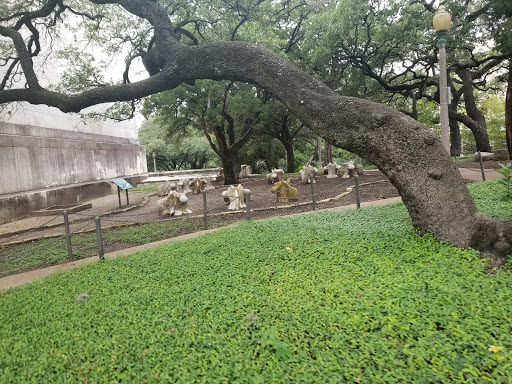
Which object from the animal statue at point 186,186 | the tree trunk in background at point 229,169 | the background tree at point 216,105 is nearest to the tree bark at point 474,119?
the background tree at point 216,105

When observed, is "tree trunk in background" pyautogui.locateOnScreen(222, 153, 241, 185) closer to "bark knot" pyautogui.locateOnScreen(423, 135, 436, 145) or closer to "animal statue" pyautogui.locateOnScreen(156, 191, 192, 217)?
"animal statue" pyautogui.locateOnScreen(156, 191, 192, 217)

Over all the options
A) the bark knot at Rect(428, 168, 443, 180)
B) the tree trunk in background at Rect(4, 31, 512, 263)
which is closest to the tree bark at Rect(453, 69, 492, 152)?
the tree trunk in background at Rect(4, 31, 512, 263)

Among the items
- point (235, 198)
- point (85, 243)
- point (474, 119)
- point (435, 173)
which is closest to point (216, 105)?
point (235, 198)

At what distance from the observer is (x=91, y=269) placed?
545 cm

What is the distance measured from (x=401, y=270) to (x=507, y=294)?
99cm

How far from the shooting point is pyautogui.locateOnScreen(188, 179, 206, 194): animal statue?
1766 cm

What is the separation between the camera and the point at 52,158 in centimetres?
1486

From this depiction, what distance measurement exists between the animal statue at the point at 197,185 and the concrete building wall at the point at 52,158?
215 inches

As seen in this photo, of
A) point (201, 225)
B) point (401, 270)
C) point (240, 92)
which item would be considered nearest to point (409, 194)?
point (401, 270)

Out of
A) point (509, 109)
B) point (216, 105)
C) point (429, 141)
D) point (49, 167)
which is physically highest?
point (216, 105)

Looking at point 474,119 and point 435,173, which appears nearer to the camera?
point 435,173

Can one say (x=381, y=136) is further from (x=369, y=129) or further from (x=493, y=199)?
(x=493, y=199)

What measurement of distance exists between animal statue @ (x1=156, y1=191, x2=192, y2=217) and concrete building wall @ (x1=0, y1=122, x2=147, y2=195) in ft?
20.0

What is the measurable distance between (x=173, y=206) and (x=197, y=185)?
675cm
